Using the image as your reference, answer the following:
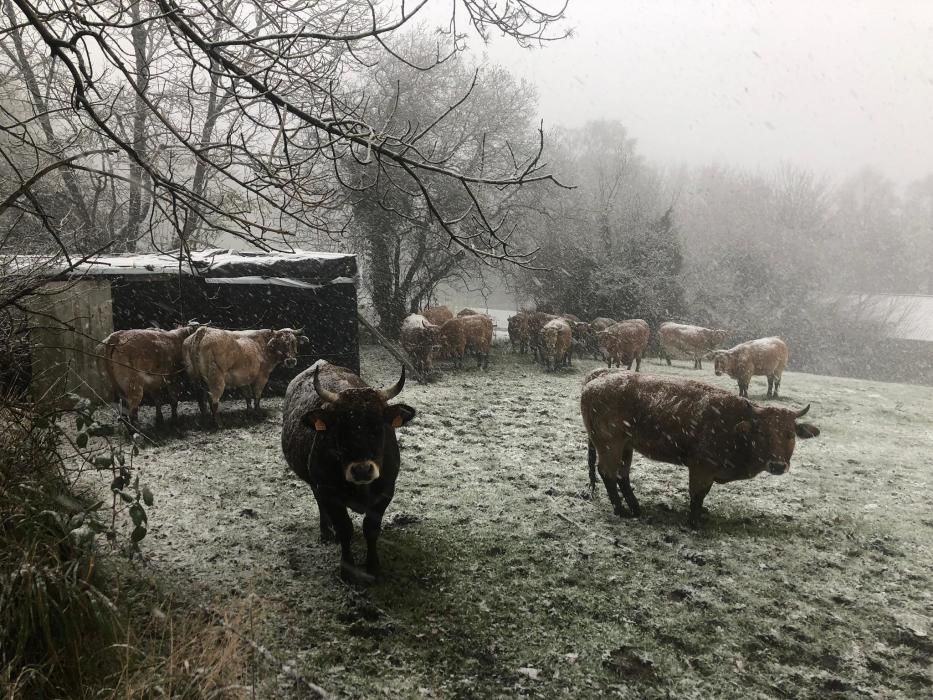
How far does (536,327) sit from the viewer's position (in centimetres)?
1187

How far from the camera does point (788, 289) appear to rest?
1108cm

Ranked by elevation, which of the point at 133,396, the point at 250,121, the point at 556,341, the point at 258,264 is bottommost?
the point at 133,396

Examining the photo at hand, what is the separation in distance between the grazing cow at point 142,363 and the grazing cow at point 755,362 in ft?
22.0

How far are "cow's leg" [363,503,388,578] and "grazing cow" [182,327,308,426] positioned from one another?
11.8 feet

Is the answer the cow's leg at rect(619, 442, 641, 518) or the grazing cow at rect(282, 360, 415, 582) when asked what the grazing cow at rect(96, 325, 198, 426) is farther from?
the cow's leg at rect(619, 442, 641, 518)

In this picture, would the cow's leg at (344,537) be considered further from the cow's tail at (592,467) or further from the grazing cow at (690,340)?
the grazing cow at (690,340)

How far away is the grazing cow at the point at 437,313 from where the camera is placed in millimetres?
12870

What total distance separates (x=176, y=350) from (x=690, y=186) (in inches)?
553

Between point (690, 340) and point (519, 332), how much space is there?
3.87 m

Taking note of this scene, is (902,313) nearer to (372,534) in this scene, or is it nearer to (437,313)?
(437,313)

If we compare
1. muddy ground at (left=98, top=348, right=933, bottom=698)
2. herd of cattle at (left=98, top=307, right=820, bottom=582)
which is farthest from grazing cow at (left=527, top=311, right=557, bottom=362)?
muddy ground at (left=98, top=348, right=933, bottom=698)

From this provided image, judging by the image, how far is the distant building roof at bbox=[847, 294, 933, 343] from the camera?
8.23m

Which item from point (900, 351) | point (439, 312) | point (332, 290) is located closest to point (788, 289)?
point (900, 351)

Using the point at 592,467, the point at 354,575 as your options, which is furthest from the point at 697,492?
the point at 354,575
